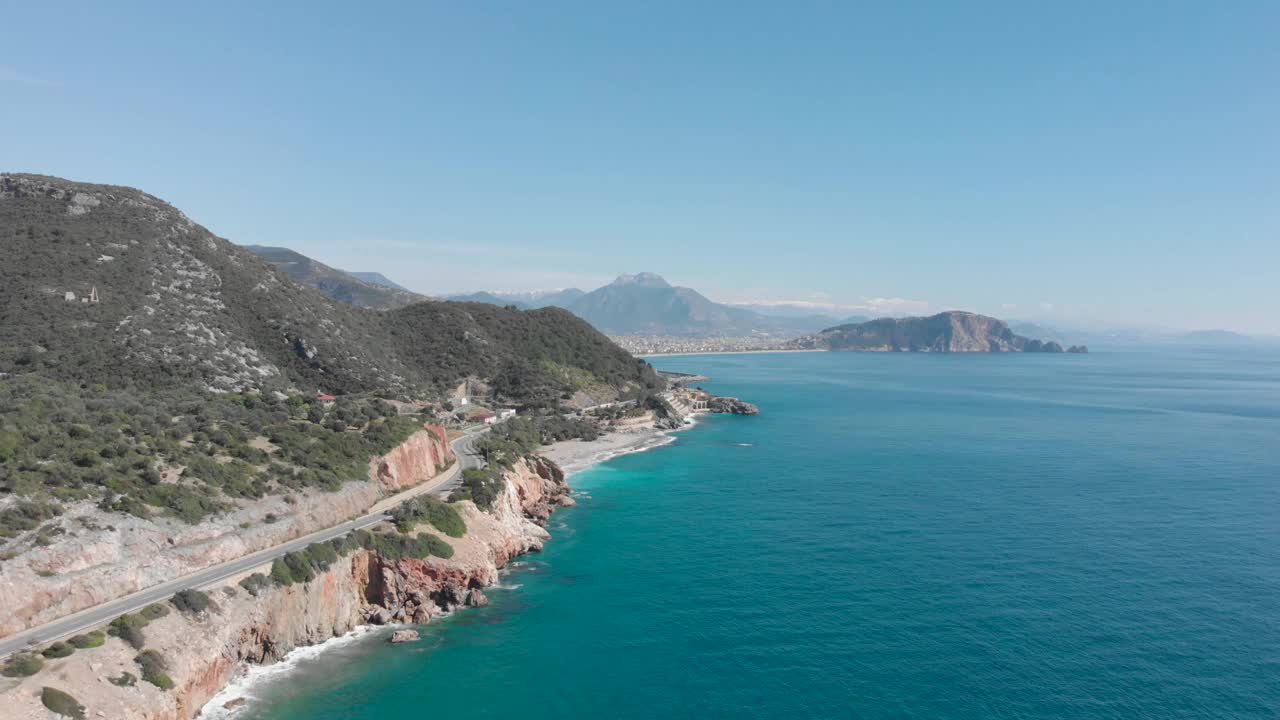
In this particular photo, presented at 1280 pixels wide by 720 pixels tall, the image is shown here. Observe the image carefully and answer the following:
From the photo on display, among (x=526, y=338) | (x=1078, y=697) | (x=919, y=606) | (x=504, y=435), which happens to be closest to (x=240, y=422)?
(x=504, y=435)

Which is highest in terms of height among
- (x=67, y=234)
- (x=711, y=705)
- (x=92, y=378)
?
(x=67, y=234)

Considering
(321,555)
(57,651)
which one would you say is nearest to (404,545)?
(321,555)

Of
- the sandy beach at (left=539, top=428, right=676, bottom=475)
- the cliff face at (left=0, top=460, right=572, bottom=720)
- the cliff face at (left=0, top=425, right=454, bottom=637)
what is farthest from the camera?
the sandy beach at (left=539, top=428, right=676, bottom=475)

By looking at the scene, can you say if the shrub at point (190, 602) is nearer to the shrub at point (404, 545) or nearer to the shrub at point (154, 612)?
the shrub at point (154, 612)

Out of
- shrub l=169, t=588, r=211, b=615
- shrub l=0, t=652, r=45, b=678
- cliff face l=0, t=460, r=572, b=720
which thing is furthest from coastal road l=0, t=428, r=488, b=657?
cliff face l=0, t=460, r=572, b=720

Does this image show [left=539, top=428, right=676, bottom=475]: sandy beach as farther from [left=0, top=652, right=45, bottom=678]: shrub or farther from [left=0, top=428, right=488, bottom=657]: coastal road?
[left=0, top=652, right=45, bottom=678]: shrub

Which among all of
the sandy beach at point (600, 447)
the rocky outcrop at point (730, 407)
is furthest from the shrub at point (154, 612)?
the rocky outcrop at point (730, 407)

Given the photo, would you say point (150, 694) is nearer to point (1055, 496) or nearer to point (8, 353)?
point (8, 353)
